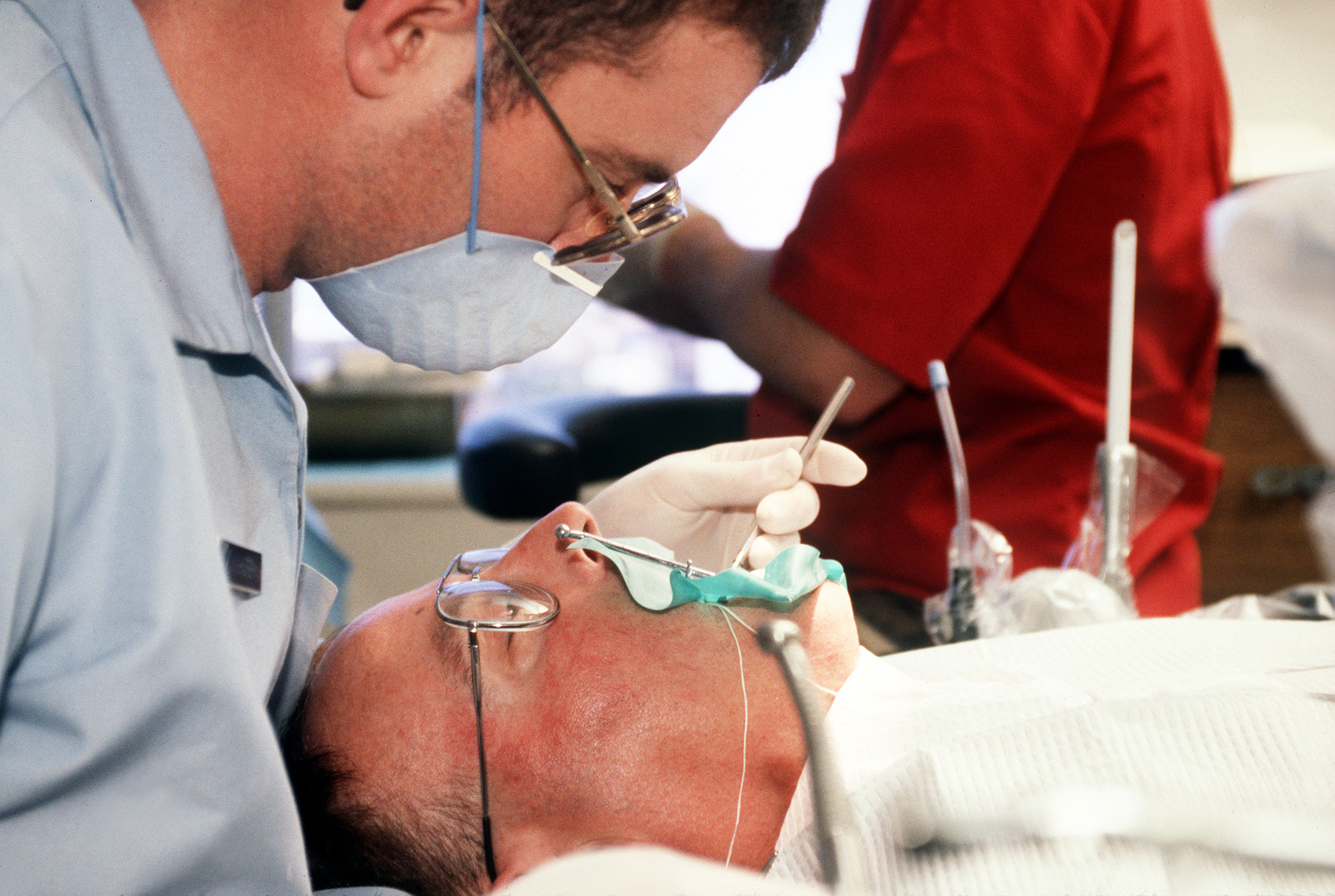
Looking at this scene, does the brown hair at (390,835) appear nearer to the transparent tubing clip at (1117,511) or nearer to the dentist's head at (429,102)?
the dentist's head at (429,102)

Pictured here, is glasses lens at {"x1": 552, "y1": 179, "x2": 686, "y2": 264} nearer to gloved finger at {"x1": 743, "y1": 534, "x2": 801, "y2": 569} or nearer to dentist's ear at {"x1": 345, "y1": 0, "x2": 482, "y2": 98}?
dentist's ear at {"x1": 345, "y1": 0, "x2": 482, "y2": 98}

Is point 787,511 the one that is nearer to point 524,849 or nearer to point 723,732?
point 723,732

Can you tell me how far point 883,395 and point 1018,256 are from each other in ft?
0.71

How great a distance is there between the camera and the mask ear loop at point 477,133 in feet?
2.29

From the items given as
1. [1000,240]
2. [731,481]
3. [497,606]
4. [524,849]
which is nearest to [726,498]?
[731,481]

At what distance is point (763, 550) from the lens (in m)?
0.88

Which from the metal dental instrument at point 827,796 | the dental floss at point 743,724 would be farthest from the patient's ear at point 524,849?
the metal dental instrument at point 827,796

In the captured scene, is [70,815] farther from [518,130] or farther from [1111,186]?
[1111,186]

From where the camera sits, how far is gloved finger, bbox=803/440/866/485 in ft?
3.02

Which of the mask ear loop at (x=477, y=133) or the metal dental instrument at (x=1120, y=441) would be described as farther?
the metal dental instrument at (x=1120, y=441)

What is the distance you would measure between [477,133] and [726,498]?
0.38 meters

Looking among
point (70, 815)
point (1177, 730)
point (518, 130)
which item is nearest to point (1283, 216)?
point (1177, 730)

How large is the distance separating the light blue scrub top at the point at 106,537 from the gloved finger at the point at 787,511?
1.40 feet

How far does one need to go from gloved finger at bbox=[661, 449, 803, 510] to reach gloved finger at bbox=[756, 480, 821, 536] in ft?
0.04
